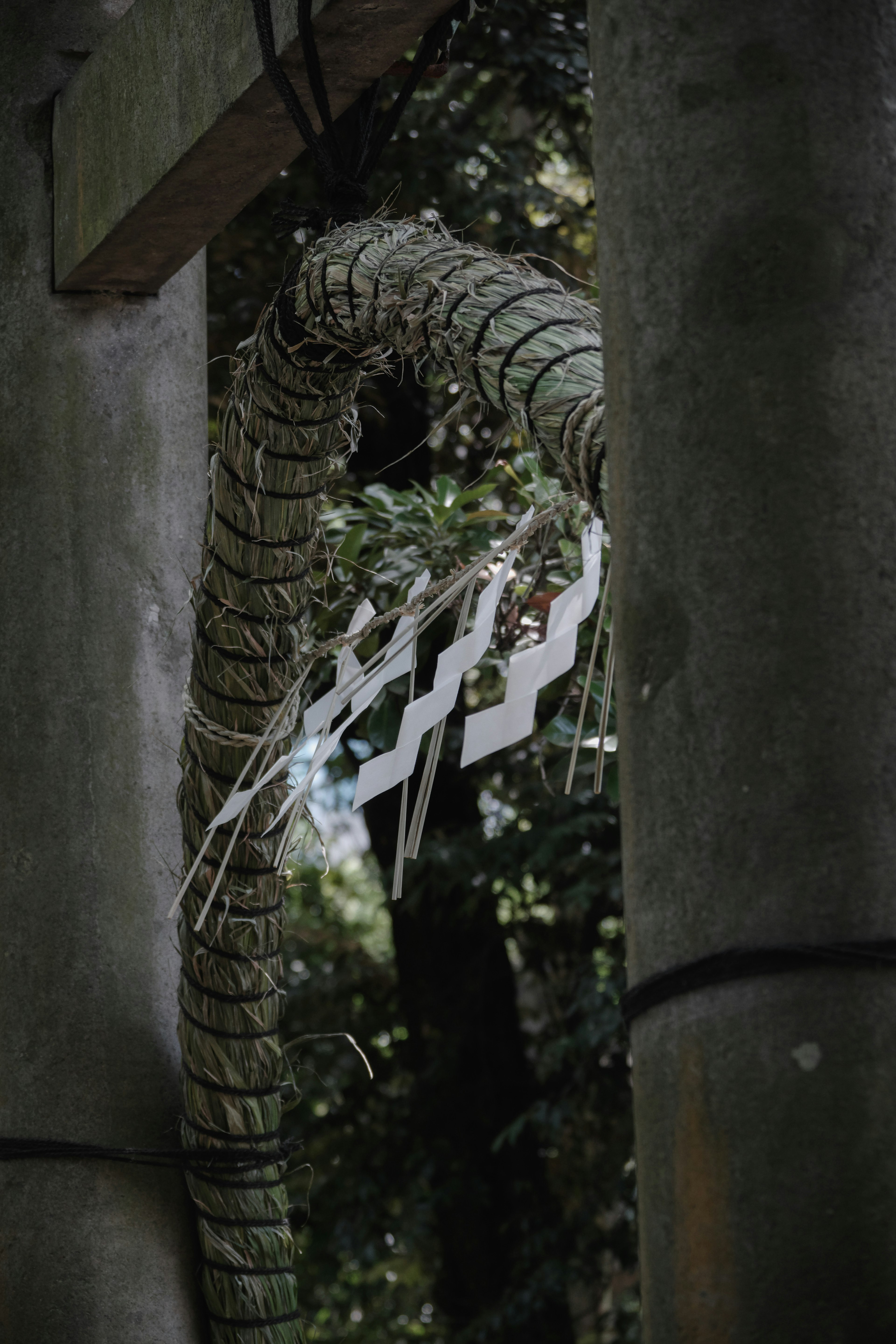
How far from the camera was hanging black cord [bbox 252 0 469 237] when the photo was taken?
170 centimetres

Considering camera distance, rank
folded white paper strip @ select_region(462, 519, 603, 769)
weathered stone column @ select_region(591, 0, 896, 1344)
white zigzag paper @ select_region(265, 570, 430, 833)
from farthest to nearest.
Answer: white zigzag paper @ select_region(265, 570, 430, 833)
folded white paper strip @ select_region(462, 519, 603, 769)
weathered stone column @ select_region(591, 0, 896, 1344)

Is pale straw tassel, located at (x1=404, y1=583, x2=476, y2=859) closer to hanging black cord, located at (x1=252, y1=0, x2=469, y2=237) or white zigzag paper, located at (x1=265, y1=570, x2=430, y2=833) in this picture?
white zigzag paper, located at (x1=265, y1=570, x2=430, y2=833)

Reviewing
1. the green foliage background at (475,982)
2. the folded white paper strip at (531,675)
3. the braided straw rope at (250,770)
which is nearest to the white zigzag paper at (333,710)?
the braided straw rope at (250,770)

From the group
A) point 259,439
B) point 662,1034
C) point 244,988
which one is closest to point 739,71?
point 662,1034

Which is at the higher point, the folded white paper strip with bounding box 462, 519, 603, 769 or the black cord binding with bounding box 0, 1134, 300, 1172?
the folded white paper strip with bounding box 462, 519, 603, 769

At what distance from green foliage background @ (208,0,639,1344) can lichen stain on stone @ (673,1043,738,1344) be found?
306 centimetres

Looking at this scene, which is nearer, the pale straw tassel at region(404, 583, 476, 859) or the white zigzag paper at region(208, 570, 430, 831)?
the pale straw tassel at region(404, 583, 476, 859)

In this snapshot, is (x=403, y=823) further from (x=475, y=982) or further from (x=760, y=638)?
(x=475, y=982)

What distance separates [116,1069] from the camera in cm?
196

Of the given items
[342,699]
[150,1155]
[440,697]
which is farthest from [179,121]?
[150,1155]

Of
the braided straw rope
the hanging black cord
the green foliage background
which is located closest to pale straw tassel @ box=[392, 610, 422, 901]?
the braided straw rope

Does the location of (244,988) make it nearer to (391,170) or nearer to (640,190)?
(640,190)

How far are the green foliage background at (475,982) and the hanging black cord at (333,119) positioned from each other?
2250 millimetres

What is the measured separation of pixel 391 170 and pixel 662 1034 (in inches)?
167
